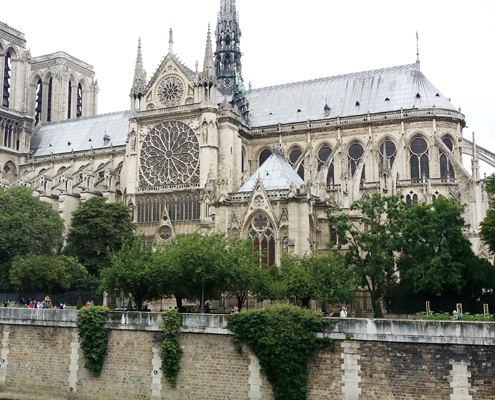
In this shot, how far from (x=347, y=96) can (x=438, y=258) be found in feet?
117

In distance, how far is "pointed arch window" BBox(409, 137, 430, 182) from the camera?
6119cm

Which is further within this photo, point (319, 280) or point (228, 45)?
point (228, 45)

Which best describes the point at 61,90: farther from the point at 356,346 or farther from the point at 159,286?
the point at 356,346

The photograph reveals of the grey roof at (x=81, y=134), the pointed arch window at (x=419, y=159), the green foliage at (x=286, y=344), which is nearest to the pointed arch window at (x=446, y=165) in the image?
the pointed arch window at (x=419, y=159)

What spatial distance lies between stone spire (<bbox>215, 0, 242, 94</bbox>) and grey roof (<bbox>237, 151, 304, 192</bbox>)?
85.9 feet

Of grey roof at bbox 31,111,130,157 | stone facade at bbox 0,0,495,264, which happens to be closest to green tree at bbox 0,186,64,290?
stone facade at bbox 0,0,495,264

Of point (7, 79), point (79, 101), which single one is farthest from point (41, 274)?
point (79, 101)

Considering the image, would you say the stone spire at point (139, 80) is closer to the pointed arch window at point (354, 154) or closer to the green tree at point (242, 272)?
the pointed arch window at point (354, 154)

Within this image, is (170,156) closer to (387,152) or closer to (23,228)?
(23,228)

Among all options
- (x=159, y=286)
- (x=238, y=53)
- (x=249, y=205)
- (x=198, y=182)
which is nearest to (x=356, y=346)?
(x=159, y=286)

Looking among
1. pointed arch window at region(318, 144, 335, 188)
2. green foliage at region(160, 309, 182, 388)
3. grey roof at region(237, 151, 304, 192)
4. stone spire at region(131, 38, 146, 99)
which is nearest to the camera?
green foliage at region(160, 309, 182, 388)

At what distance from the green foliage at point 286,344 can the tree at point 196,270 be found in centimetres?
696

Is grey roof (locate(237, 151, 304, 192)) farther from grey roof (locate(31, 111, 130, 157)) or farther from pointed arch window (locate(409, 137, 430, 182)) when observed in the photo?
grey roof (locate(31, 111, 130, 157))

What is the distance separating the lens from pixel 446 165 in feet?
199
